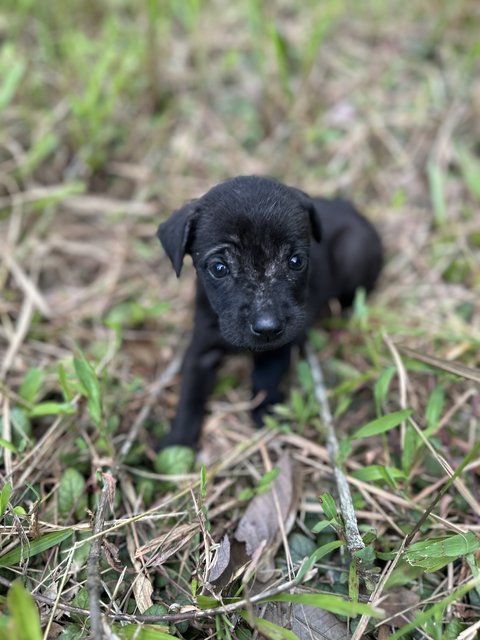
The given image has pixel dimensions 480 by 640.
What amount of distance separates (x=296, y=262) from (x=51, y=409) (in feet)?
5.12

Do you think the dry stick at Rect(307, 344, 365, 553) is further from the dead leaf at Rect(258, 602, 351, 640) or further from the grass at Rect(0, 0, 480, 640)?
the dead leaf at Rect(258, 602, 351, 640)

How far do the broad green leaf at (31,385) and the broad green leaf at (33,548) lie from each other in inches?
34.9

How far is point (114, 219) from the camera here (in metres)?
4.74

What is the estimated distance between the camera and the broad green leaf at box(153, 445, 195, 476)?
10.7 feet

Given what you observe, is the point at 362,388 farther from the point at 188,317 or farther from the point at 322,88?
the point at 322,88

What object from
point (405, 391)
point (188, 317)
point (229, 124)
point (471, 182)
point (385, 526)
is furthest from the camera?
point (229, 124)

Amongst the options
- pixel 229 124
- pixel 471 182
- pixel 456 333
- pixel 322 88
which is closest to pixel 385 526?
pixel 456 333

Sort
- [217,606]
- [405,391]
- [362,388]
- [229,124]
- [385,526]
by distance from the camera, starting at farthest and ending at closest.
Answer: [229,124]
[362,388]
[405,391]
[385,526]
[217,606]

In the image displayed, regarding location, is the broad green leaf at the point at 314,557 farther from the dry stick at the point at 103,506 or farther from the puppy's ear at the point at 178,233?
the puppy's ear at the point at 178,233

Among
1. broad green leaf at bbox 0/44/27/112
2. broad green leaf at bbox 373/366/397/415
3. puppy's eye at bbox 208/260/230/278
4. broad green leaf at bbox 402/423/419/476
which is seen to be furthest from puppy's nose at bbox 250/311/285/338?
broad green leaf at bbox 0/44/27/112

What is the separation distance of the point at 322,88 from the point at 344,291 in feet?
7.79

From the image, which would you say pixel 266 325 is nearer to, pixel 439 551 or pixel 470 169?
pixel 439 551

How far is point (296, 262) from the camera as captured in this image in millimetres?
3031

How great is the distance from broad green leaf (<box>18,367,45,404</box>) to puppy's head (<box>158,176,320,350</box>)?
1.09 metres
